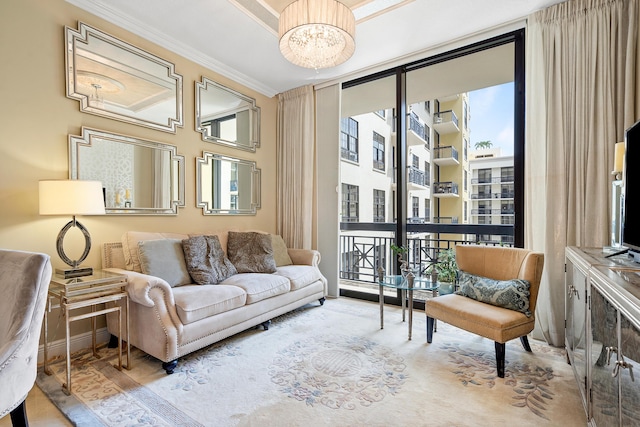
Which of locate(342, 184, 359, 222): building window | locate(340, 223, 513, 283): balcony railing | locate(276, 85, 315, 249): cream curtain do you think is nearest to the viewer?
locate(340, 223, 513, 283): balcony railing

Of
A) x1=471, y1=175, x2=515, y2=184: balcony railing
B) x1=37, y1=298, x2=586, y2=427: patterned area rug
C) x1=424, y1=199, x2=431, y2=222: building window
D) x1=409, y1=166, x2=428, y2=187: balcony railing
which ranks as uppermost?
x1=409, y1=166, x2=428, y2=187: balcony railing

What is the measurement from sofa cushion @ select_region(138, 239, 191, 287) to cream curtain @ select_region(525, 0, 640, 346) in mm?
3136

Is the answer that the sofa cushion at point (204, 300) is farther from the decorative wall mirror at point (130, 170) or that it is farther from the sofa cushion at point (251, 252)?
the decorative wall mirror at point (130, 170)

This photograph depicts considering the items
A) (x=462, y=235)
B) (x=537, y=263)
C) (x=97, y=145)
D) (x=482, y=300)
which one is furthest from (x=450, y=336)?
(x=97, y=145)

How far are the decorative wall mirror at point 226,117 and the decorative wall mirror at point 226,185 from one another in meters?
0.24

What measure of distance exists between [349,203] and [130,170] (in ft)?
9.81

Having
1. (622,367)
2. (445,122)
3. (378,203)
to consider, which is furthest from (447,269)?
(445,122)

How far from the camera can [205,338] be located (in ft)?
7.57

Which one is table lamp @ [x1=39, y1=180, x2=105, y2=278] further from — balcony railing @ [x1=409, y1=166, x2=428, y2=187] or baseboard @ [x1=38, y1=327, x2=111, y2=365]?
balcony railing @ [x1=409, y1=166, x2=428, y2=187]

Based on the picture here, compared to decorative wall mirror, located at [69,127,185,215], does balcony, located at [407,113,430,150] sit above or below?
above

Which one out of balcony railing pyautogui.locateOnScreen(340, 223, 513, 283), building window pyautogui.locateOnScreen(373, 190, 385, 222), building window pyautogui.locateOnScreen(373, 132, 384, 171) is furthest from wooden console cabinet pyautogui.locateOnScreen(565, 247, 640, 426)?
building window pyautogui.locateOnScreen(373, 132, 384, 171)

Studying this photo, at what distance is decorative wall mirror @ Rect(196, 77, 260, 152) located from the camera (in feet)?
11.2

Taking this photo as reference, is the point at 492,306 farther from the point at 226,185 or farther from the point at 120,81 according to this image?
the point at 120,81

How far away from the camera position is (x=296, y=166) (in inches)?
166
